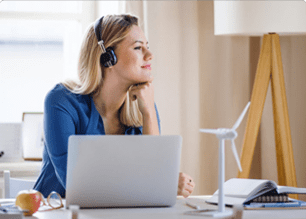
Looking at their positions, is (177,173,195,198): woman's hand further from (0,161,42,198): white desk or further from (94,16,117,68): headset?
(0,161,42,198): white desk

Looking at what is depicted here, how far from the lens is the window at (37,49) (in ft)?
8.87

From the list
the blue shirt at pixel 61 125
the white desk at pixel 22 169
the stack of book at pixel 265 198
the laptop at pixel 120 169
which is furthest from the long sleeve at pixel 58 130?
the white desk at pixel 22 169

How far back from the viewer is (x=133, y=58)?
1686mm

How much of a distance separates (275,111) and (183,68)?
641mm

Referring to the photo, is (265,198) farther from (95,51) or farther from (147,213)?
(95,51)

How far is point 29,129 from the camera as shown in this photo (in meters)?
2.45

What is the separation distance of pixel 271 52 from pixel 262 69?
10 cm

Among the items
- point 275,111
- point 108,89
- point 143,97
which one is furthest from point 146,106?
point 275,111

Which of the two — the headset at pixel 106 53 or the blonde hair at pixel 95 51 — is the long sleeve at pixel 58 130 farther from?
the headset at pixel 106 53

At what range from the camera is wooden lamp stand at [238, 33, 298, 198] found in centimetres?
216

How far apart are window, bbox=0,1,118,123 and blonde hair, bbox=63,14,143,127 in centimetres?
98

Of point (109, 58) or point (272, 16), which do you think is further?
point (272, 16)

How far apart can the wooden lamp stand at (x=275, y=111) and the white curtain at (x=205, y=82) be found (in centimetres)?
39

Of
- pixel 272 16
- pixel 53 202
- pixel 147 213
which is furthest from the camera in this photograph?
pixel 272 16
